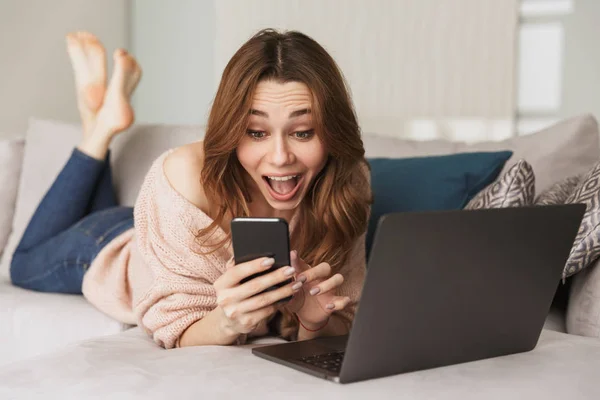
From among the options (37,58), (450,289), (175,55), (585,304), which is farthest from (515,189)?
(175,55)

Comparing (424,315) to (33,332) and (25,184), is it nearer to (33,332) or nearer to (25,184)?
(33,332)

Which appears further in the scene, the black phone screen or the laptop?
the black phone screen

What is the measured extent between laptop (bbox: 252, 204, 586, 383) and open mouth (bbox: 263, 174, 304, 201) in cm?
34

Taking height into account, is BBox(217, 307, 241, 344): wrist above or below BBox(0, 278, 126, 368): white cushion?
above

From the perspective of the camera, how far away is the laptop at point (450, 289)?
3.47 feet

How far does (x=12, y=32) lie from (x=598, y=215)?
11.9 ft

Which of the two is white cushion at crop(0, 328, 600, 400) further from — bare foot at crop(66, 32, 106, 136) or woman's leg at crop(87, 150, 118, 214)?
bare foot at crop(66, 32, 106, 136)

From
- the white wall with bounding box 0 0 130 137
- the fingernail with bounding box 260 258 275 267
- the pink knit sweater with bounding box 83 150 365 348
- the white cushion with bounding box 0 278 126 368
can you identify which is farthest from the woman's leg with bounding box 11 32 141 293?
the white wall with bounding box 0 0 130 137

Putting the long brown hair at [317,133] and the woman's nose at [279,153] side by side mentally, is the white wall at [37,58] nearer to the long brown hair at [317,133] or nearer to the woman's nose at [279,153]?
→ the long brown hair at [317,133]

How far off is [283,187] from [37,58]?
3409mm

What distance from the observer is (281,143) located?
4.83 feet

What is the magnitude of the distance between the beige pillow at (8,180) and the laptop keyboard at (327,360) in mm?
1706

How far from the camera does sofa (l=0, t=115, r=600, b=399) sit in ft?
3.68

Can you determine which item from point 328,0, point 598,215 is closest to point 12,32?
point 328,0
